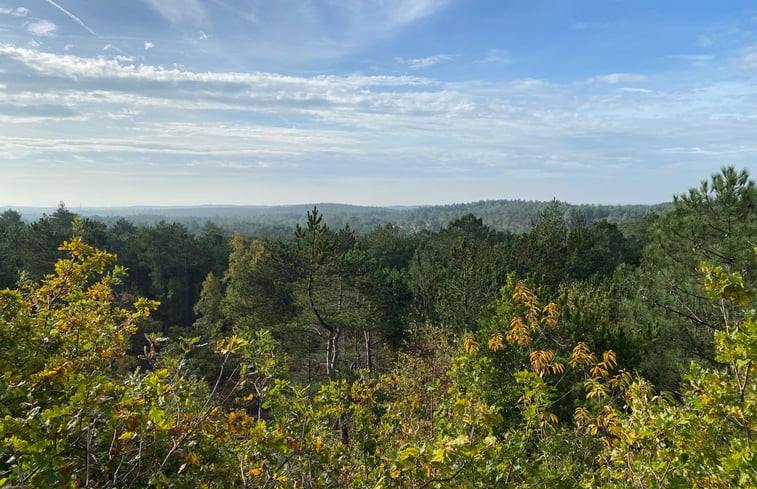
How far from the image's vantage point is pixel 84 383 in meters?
2.53

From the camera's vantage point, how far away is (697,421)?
3.19 metres

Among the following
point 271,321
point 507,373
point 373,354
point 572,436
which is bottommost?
point 373,354

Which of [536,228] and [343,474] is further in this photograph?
[536,228]

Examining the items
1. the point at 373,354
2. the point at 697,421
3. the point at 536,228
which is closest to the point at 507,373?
the point at 697,421

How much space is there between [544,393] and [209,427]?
10.2 feet

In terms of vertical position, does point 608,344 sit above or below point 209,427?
below

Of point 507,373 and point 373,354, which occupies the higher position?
point 507,373

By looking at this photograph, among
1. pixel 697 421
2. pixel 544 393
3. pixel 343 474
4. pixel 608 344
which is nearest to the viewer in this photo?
pixel 697 421

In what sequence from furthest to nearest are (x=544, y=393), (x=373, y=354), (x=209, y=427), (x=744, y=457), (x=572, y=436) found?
(x=373, y=354)
(x=572, y=436)
(x=544, y=393)
(x=209, y=427)
(x=744, y=457)

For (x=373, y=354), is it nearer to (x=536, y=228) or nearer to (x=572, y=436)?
(x=536, y=228)

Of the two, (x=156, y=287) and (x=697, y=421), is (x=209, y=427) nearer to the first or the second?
(x=697, y=421)

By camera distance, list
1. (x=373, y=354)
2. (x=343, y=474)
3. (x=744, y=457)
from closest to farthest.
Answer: (x=744, y=457)
(x=343, y=474)
(x=373, y=354)

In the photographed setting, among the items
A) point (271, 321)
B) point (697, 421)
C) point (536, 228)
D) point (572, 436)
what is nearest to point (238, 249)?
point (271, 321)

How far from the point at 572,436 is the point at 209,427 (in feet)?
17.2
